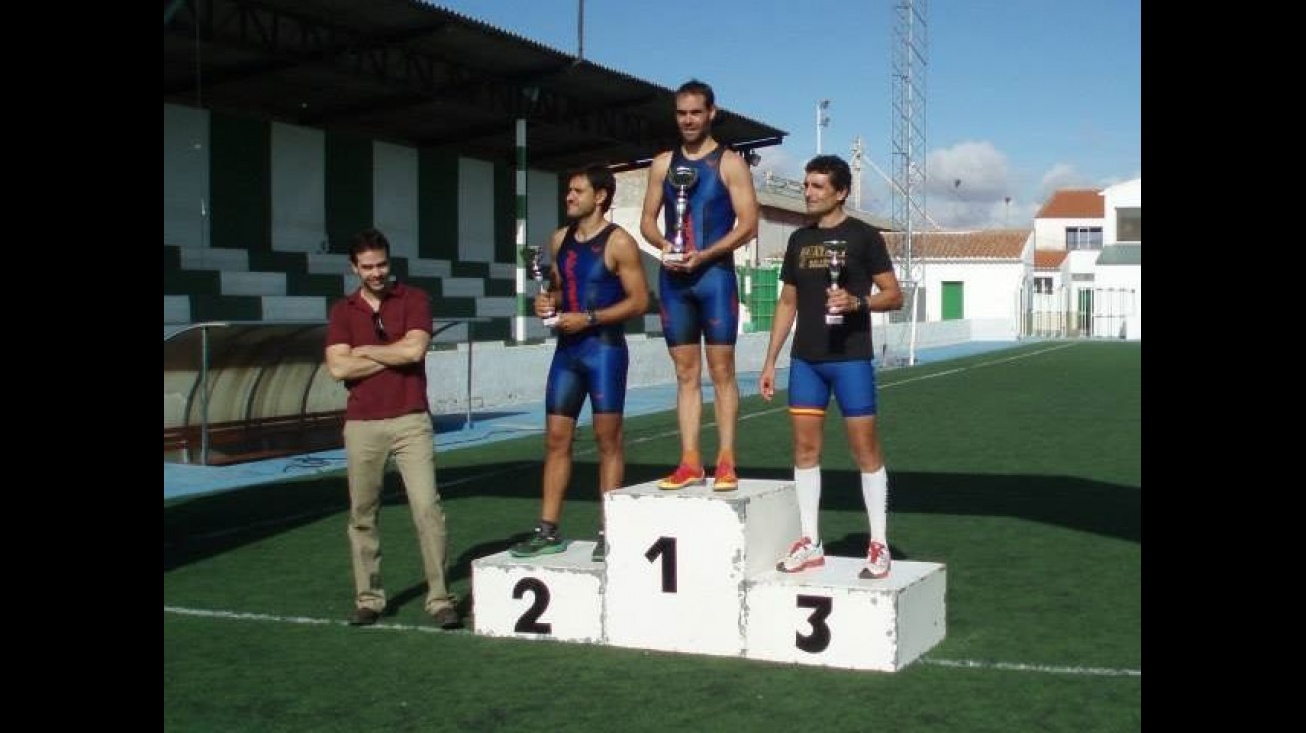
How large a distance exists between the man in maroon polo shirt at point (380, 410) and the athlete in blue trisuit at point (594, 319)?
1.57 feet

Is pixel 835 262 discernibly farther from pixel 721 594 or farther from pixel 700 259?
pixel 721 594

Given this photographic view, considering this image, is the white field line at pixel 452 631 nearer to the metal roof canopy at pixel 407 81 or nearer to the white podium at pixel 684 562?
the white podium at pixel 684 562

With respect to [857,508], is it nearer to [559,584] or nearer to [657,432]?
[559,584]

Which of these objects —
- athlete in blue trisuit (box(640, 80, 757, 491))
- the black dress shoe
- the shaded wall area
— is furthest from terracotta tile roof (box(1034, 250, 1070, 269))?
the black dress shoe

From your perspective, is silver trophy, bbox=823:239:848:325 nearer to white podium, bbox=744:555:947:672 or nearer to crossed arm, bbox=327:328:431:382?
white podium, bbox=744:555:947:672

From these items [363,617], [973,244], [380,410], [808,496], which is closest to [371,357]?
[380,410]

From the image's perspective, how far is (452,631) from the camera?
7168 millimetres

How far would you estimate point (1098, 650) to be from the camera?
6.50 metres

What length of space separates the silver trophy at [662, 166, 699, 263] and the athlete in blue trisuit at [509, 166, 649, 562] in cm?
22

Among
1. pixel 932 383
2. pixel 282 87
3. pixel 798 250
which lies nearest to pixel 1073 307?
pixel 932 383

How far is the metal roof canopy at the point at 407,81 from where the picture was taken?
71.1 ft

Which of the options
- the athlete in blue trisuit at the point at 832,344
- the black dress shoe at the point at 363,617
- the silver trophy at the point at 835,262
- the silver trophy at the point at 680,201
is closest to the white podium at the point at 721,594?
the athlete in blue trisuit at the point at 832,344
